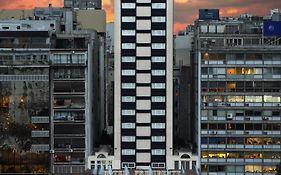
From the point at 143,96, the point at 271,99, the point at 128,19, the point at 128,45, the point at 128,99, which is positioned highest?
the point at 128,19

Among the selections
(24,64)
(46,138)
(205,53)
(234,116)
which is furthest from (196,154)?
(24,64)

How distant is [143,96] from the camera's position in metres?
100

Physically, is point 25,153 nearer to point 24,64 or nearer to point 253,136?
point 24,64

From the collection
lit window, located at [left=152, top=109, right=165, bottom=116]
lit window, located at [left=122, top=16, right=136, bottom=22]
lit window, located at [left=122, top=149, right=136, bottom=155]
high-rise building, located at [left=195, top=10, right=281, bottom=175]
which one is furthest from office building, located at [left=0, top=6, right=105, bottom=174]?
high-rise building, located at [left=195, top=10, right=281, bottom=175]

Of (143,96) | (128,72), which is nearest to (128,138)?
(143,96)

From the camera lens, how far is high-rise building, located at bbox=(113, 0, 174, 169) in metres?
100

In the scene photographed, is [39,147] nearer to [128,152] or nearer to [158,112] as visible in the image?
[128,152]

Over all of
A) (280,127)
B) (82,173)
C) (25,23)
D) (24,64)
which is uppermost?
(25,23)

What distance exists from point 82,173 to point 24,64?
18.5 m

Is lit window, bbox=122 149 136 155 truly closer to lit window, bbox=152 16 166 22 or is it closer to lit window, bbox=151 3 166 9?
lit window, bbox=152 16 166 22

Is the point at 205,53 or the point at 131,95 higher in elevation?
the point at 205,53

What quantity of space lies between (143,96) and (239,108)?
48.1 feet

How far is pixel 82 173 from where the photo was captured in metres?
98.1

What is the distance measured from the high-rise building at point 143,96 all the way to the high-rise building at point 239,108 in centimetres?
527
